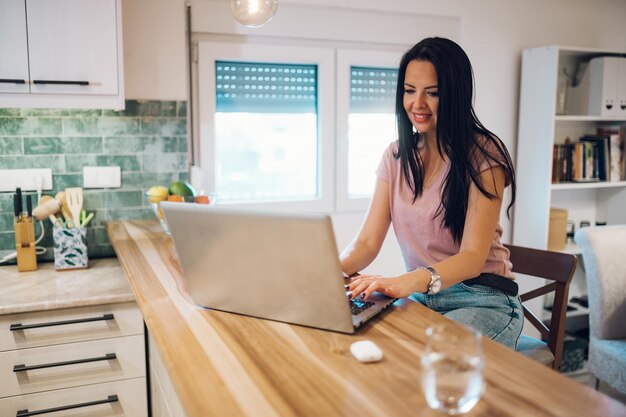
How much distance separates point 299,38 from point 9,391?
211 centimetres

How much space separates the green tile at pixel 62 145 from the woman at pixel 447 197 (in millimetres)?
1383

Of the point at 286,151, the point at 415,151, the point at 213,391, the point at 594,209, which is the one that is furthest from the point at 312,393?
the point at 594,209

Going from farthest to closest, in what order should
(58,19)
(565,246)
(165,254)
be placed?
(565,246)
(58,19)
(165,254)

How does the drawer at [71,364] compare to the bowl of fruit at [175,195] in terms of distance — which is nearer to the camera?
the drawer at [71,364]

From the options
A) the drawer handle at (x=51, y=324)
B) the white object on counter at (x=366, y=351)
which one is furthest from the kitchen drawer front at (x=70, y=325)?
the white object on counter at (x=366, y=351)

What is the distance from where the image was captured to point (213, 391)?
0.96 meters

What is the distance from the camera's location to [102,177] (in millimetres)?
2621

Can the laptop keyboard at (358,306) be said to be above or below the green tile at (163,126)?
below

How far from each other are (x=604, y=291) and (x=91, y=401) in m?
2.11

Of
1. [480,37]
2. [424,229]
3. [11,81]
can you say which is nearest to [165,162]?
[11,81]

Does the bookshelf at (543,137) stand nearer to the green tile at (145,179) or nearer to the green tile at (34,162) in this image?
the green tile at (145,179)

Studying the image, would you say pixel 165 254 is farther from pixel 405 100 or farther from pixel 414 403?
pixel 414 403

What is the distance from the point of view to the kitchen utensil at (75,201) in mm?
2379

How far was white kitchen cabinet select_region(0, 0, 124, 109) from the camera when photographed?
215cm
